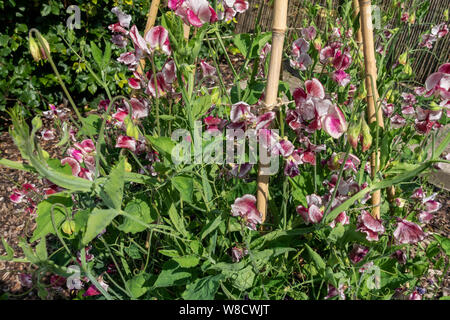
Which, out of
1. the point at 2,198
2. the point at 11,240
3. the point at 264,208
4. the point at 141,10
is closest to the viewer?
the point at 264,208

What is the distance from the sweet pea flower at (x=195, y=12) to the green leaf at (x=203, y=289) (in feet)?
2.03

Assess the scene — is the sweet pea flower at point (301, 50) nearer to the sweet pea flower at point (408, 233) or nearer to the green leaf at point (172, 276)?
the sweet pea flower at point (408, 233)

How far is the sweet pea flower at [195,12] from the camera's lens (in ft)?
3.08

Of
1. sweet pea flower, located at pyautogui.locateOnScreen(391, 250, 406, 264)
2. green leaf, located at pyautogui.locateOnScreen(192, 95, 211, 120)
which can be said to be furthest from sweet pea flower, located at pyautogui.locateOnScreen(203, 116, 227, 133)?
sweet pea flower, located at pyautogui.locateOnScreen(391, 250, 406, 264)

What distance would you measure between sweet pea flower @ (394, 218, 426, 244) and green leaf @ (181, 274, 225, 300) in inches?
18.5

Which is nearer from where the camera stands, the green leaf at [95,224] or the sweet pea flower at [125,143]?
the green leaf at [95,224]

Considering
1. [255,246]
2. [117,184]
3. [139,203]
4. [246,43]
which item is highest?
[246,43]

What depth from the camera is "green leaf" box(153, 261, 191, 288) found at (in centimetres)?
107

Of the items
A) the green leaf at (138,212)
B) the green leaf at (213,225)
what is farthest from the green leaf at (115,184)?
the green leaf at (213,225)

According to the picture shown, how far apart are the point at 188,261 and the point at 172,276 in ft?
0.23
